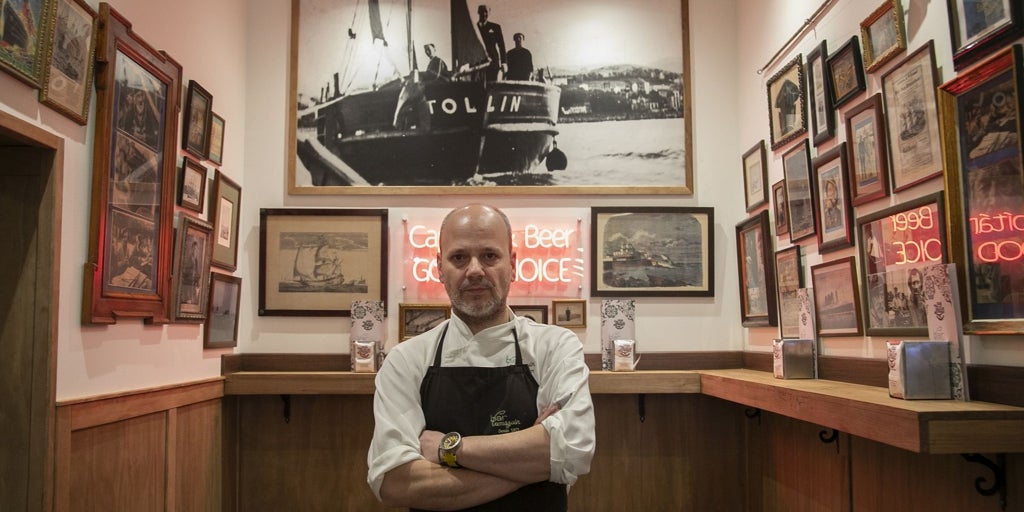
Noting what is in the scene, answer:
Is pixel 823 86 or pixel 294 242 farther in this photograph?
pixel 294 242

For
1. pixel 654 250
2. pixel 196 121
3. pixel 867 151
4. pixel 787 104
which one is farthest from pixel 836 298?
pixel 196 121

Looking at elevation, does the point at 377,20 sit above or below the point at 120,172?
above

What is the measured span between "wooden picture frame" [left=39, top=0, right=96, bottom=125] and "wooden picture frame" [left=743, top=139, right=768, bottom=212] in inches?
135

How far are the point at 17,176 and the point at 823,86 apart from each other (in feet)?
11.3

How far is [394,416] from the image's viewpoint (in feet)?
7.61

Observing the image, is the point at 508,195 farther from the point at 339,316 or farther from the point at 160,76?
the point at 160,76

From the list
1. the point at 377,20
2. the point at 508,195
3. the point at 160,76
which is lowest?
the point at 508,195

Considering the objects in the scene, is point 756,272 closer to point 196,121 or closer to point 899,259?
point 899,259

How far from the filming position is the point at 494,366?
2410 millimetres

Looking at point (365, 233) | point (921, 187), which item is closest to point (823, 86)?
point (921, 187)

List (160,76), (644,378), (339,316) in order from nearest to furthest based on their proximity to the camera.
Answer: (160,76) < (644,378) < (339,316)

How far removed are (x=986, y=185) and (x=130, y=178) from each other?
331 centimetres

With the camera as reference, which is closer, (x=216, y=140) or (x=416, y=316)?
(x=216, y=140)

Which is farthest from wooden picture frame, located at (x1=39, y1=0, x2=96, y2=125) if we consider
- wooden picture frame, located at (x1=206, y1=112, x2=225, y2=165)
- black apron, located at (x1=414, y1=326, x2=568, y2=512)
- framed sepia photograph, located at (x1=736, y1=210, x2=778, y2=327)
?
framed sepia photograph, located at (x1=736, y1=210, x2=778, y2=327)
